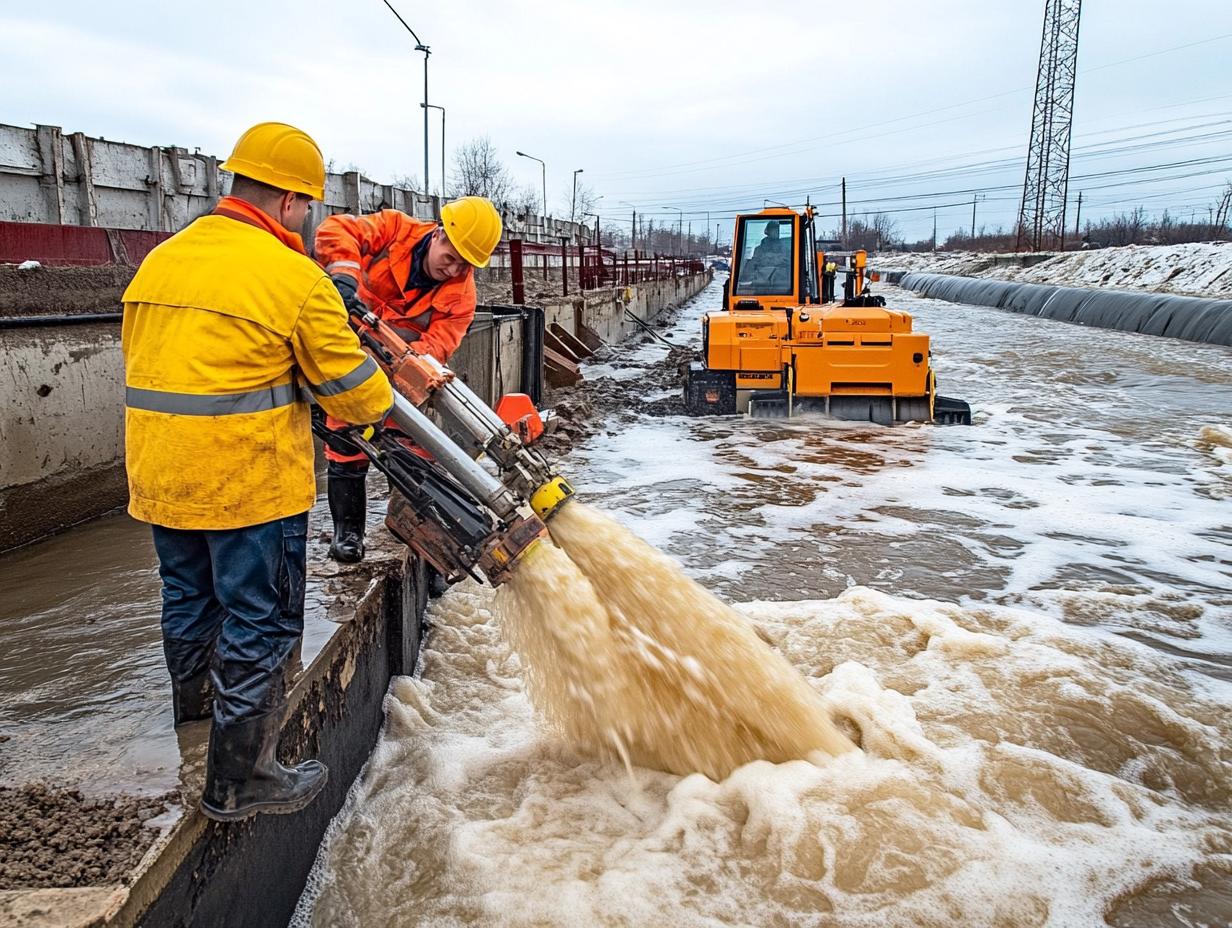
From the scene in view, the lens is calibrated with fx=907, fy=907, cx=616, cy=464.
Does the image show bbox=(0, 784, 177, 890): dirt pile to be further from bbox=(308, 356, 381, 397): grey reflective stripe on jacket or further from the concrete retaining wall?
the concrete retaining wall

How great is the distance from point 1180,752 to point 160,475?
418cm

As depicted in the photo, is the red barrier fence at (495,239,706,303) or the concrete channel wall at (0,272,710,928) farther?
the red barrier fence at (495,239,706,303)

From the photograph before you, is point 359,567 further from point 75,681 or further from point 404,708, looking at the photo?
point 75,681

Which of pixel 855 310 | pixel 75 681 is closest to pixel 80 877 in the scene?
pixel 75 681

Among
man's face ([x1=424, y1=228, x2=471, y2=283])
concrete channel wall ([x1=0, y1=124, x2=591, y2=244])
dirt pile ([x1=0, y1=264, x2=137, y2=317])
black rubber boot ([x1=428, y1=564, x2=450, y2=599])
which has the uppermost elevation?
concrete channel wall ([x1=0, y1=124, x2=591, y2=244])

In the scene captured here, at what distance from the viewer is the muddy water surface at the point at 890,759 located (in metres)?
3.10

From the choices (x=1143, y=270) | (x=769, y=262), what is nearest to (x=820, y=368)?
(x=769, y=262)

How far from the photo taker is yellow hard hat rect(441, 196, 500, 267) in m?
4.09

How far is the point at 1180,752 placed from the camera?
13.0 feet

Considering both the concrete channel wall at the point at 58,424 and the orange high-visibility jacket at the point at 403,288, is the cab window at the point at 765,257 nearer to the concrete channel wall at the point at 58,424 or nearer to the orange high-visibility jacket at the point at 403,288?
the concrete channel wall at the point at 58,424

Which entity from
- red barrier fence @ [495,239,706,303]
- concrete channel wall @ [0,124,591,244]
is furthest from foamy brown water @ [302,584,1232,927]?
concrete channel wall @ [0,124,591,244]

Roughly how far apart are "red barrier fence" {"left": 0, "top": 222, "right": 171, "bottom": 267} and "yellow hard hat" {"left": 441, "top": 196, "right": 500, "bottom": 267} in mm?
3493

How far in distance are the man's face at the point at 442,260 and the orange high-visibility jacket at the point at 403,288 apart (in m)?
0.08

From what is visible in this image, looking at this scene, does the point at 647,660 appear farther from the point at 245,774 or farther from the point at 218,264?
the point at 218,264
